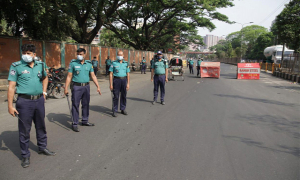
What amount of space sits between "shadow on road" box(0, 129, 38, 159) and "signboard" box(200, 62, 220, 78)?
16770mm

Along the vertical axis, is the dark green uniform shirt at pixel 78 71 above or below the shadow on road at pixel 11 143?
above

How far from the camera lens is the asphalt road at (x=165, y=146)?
3.31 m

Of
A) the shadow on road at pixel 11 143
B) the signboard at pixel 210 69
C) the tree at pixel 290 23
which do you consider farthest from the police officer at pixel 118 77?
the tree at pixel 290 23

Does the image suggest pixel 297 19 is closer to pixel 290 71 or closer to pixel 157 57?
pixel 290 71

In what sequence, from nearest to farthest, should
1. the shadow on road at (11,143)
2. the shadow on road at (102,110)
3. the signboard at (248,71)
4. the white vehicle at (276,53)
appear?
the shadow on road at (11,143), the shadow on road at (102,110), the signboard at (248,71), the white vehicle at (276,53)

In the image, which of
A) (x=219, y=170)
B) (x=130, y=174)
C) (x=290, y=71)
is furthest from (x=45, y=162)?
(x=290, y=71)

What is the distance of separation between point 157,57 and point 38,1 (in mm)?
6648

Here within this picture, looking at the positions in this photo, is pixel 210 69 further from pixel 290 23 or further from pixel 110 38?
pixel 110 38

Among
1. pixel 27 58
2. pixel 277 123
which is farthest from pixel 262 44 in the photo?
pixel 27 58

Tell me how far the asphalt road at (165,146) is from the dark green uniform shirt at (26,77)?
3.75ft

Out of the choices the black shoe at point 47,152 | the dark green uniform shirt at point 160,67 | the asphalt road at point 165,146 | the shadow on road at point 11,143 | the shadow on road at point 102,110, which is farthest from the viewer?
the dark green uniform shirt at point 160,67

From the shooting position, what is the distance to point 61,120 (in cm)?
602

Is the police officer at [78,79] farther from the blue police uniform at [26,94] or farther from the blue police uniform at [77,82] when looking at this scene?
the blue police uniform at [26,94]

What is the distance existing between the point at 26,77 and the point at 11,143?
1.64 metres
